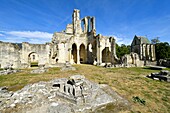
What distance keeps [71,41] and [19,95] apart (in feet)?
70.7

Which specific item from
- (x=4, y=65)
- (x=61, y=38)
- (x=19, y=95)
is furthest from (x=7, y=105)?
(x=61, y=38)

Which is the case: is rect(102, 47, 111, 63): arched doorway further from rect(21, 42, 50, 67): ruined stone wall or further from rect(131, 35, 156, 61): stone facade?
rect(131, 35, 156, 61): stone facade

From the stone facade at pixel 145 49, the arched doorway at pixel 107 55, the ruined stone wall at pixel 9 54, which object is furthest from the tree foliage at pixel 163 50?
the ruined stone wall at pixel 9 54

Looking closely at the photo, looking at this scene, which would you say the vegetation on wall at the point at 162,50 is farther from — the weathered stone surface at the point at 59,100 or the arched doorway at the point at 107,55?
the weathered stone surface at the point at 59,100

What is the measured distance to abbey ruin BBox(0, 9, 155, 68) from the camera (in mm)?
17562

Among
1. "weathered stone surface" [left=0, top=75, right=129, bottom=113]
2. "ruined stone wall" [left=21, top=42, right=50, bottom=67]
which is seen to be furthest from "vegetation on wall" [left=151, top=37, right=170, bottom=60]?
"weathered stone surface" [left=0, top=75, right=129, bottom=113]

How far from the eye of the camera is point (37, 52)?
1950cm

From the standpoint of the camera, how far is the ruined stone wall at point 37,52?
18.7 metres

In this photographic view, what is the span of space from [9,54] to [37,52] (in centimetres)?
407

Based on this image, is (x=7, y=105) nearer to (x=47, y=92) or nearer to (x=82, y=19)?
(x=47, y=92)

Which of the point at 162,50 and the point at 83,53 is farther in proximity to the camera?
the point at 162,50

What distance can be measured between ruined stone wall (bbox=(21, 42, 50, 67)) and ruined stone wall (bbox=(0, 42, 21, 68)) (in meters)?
0.91

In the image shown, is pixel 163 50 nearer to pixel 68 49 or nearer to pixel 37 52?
pixel 68 49

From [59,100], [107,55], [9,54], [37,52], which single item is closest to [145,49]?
[107,55]
